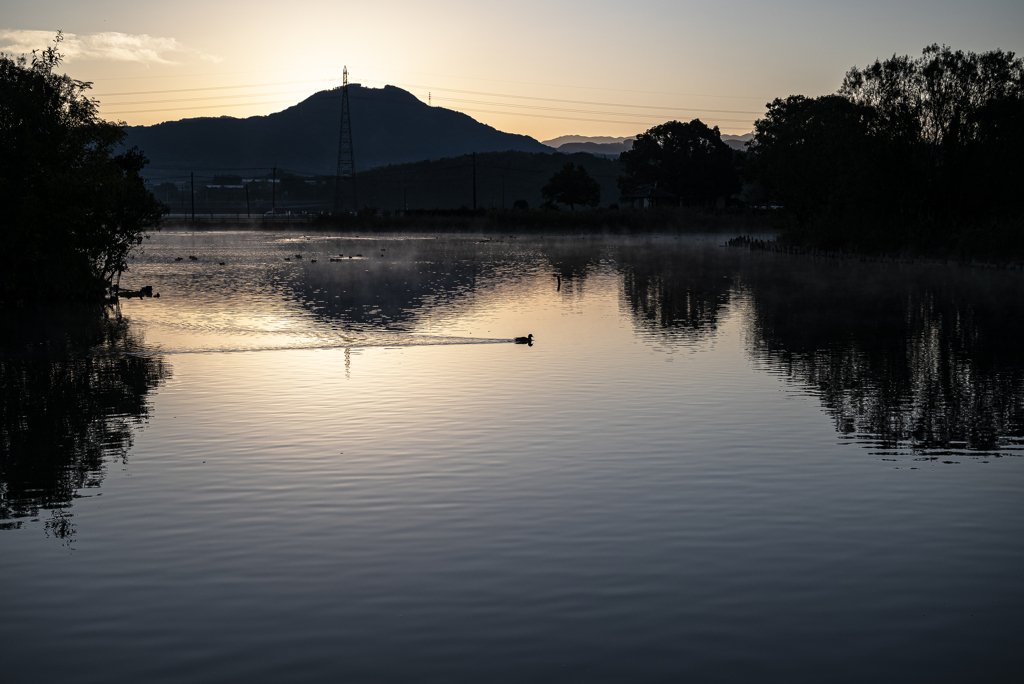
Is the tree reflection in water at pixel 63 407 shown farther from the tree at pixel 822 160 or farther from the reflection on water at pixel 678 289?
Answer: the tree at pixel 822 160

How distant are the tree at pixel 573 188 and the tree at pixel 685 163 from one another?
6.41m

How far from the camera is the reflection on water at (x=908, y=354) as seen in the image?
1641 centimetres

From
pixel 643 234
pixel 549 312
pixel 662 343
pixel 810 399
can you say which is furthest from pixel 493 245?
pixel 810 399

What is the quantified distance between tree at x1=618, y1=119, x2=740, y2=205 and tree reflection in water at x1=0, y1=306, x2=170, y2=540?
146 meters

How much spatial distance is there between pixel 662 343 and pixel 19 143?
23.9 meters

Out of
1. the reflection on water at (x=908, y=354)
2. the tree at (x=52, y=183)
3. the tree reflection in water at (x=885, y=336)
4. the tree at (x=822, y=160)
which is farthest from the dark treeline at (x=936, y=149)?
the tree at (x=52, y=183)

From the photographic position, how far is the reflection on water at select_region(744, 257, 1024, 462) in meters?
16.4

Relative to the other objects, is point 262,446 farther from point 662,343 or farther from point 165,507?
point 662,343

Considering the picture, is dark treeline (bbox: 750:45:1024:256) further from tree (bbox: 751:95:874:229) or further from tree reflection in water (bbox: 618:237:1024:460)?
tree reflection in water (bbox: 618:237:1024:460)

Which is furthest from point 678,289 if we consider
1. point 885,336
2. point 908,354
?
point 908,354

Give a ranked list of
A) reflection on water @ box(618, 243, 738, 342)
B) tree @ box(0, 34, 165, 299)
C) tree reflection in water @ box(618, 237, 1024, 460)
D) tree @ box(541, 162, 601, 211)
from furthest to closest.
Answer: tree @ box(541, 162, 601, 211)
tree @ box(0, 34, 165, 299)
reflection on water @ box(618, 243, 738, 342)
tree reflection in water @ box(618, 237, 1024, 460)

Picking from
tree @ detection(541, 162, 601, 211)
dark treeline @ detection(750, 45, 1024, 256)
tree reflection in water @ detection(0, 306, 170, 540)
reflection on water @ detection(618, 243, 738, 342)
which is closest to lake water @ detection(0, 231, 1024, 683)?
tree reflection in water @ detection(0, 306, 170, 540)

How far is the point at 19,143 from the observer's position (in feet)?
119

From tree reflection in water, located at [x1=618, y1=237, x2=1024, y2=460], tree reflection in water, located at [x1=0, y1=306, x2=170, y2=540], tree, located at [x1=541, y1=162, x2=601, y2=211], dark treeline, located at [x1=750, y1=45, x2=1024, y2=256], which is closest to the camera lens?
tree reflection in water, located at [x1=0, y1=306, x2=170, y2=540]
